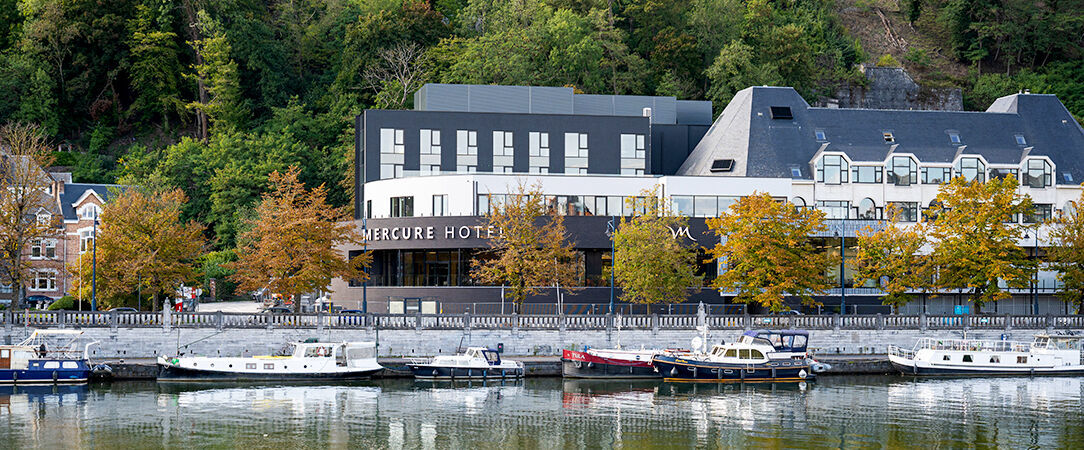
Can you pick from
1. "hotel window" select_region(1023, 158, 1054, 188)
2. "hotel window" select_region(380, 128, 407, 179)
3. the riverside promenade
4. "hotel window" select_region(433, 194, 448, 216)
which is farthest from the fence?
"hotel window" select_region(380, 128, 407, 179)

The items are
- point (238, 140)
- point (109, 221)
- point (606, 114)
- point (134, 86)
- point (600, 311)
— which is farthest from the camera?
point (134, 86)

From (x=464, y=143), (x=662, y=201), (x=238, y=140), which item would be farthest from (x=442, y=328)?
(x=238, y=140)

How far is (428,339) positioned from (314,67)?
78008 millimetres

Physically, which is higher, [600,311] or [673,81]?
[673,81]

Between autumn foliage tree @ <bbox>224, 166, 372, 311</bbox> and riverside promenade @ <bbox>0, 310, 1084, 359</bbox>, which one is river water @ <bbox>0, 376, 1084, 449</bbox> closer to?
riverside promenade @ <bbox>0, 310, 1084, 359</bbox>

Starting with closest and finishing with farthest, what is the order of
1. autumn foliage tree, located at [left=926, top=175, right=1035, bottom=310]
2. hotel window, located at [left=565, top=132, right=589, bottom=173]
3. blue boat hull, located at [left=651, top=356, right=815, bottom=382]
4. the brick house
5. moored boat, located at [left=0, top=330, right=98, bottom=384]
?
moored boat, located at [left=0, top=330, right=98, bottom=384], blue boat hull, located at [left=651, top=356, right=815, bottom=382], autumn foliage tree, located at [left=926, top=175, right=1035, bottom=310], hotel window, located at [left=565, top=132, right=589, bottom=173], the brick house

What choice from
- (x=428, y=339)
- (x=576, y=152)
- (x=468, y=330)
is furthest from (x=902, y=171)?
(x=428, y=339)

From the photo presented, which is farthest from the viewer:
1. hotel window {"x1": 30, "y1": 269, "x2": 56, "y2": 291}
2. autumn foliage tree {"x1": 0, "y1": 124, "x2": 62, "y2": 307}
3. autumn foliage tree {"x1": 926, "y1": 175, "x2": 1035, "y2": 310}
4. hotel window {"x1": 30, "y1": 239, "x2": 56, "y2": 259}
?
hotel window {"x1": 30, "y1": 239, "x2": 56, "y2": 259}

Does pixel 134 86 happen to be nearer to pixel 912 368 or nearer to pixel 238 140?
pixel 238 140

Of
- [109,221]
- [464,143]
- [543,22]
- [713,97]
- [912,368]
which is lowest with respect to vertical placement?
[912,368]

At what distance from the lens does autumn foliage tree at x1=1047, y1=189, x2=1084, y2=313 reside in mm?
77375

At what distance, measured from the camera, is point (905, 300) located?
76312 millimetres

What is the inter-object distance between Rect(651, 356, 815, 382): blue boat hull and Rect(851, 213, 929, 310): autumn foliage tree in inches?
654

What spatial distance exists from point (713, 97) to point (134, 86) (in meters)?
60.5
